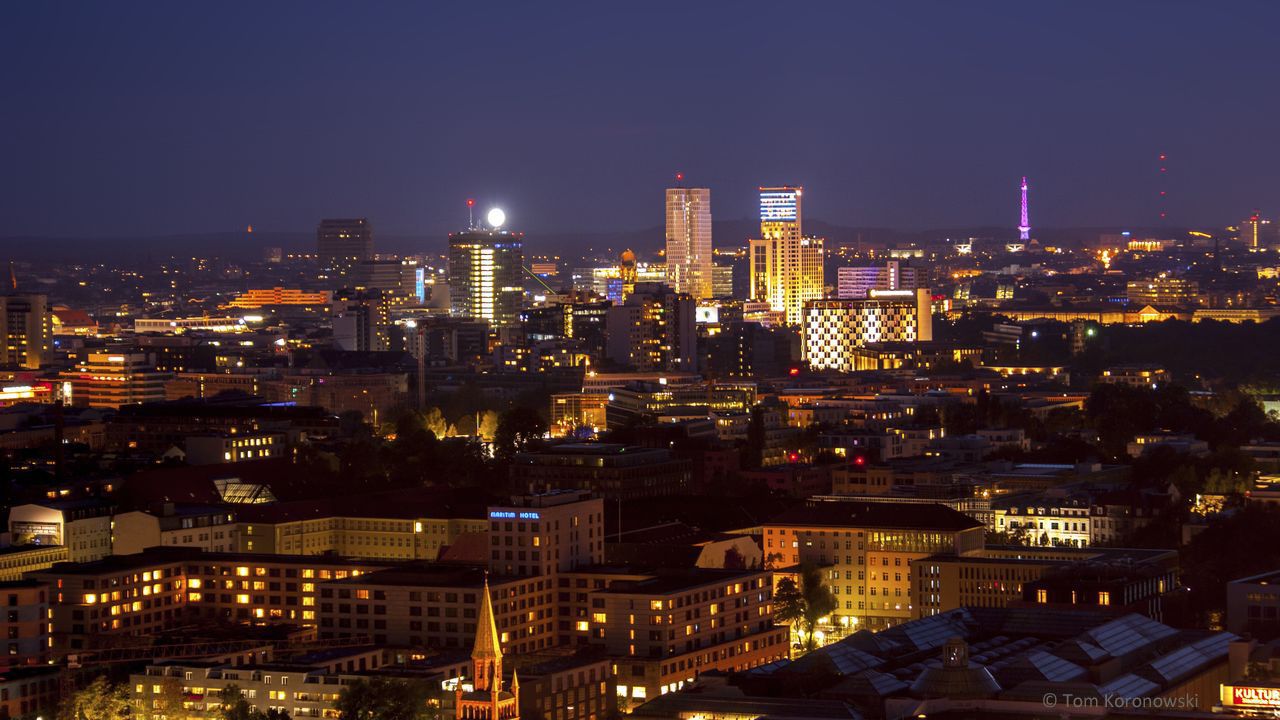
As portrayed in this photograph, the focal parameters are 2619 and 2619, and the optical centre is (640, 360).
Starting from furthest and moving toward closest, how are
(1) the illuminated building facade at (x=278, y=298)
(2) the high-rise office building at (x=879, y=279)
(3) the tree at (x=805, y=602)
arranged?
(1) the illuminated building facade at (x=278, y=298)
(2) the high-rise office building at (x=879, y=279)
(3) the tree at (x=805, y=602)

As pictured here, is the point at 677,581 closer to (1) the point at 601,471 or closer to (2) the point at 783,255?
(1) the point at 601,471

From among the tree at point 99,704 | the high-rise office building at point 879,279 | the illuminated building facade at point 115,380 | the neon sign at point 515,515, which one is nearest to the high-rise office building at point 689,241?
the high-rise office building at point 879,279

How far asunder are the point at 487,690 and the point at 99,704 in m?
6.56

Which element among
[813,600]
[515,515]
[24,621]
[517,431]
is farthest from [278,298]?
[515,515]

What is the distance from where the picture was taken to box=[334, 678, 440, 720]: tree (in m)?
38.5

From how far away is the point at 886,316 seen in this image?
12688cm

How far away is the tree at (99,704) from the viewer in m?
40.6

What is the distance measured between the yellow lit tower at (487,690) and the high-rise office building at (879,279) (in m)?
109

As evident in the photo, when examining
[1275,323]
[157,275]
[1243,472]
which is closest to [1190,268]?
[1275,323]

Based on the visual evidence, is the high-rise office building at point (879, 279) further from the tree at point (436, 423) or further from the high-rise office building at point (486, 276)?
the tree at point (436, 423)

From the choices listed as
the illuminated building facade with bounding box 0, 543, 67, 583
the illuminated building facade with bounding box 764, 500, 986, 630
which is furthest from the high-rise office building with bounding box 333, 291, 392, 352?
the illuminated building facade with bounding box 764, 500, 986, 630

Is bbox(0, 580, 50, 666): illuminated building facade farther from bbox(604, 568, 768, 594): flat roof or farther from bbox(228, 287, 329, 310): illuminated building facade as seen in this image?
bbox(228, 287, 329, 310): illuminated building facade

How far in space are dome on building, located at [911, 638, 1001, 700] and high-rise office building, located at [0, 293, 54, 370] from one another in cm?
8250

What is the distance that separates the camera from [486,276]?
149500 millimetres
